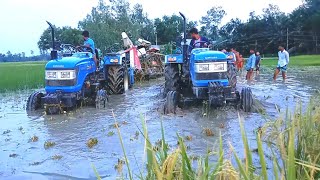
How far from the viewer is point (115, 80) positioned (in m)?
12.3

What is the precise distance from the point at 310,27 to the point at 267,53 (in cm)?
677

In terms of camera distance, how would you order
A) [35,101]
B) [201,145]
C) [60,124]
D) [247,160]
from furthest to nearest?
[35,101] < [60,124] < [201,145] < [247,160]

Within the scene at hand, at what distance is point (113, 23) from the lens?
46.6m

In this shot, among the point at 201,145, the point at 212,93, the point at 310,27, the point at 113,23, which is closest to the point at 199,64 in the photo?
the point at 212,93

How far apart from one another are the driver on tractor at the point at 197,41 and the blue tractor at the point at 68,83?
97.7 inches

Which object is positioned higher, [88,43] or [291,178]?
[88,43]

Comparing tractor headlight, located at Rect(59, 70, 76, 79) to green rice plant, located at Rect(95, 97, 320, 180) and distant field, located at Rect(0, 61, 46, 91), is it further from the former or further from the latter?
distant field, located at Rect(0, 61, 46, 91)

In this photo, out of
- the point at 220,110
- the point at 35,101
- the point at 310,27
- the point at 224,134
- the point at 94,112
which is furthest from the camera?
the point at 310,27

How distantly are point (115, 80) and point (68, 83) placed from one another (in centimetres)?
304

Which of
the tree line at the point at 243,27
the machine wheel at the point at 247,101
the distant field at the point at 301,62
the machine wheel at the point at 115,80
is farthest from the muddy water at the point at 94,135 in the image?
the tree line at the point at 243,27

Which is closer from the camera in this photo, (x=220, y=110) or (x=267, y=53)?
(x=220, y=110)

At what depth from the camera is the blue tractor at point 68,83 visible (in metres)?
9.24

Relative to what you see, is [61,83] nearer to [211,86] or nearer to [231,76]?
[211,86]

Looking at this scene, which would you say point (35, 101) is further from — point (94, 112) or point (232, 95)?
point (232, 95)
